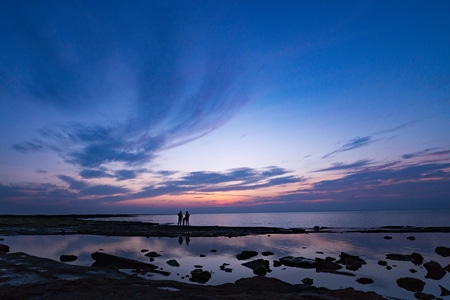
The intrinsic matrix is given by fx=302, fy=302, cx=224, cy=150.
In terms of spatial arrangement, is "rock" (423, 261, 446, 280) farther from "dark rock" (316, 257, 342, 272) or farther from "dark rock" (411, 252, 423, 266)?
"dark rock" (316, 257, 342, 272)

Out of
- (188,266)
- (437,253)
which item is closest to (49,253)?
(188,266)

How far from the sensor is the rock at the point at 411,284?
72.1ft

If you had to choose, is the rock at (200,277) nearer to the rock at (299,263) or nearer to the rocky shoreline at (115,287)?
the rocky shoreline at (115,287)

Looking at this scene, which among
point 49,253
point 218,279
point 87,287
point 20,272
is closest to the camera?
point 87,287

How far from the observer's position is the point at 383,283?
78.1ft

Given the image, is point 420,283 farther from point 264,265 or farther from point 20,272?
point 20,272

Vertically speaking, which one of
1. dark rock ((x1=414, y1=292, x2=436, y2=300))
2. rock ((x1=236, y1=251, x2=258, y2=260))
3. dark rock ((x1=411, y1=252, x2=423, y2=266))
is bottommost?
dark rock ((x1=414, y1=292, x2=436, y2=300))

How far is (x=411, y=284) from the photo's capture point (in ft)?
73.8

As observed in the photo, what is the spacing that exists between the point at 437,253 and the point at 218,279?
33378 mm

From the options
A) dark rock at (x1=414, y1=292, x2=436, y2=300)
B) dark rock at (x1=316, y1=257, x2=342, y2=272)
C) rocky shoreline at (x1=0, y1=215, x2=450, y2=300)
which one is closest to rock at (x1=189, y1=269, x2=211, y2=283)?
rocky shoreline at (x1=0, y1=215, x2=450, y2=300)

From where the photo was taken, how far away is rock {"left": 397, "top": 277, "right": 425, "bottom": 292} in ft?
72.1

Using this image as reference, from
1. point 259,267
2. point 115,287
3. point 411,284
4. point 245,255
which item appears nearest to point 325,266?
point 259,267

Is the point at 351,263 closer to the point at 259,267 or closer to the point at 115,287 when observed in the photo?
the point at 259,267

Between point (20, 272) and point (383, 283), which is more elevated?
point (20, 272)
